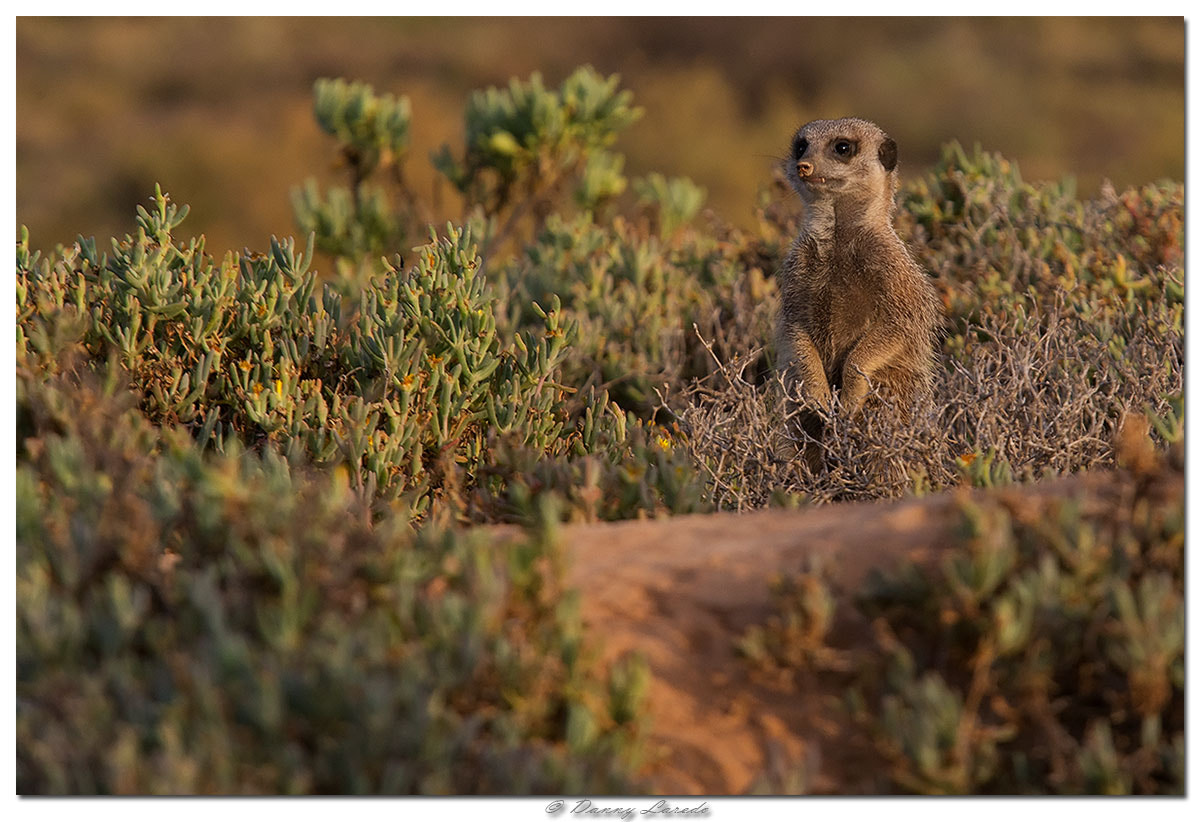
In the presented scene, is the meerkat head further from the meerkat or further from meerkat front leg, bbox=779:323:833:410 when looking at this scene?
meerkat front leg, bbox=779:323:833:410

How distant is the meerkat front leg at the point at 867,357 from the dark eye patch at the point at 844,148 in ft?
2.42

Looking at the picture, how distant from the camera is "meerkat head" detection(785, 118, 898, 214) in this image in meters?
5.59

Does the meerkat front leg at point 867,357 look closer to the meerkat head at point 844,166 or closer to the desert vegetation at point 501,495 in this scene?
the desert vegetation at point 501,495

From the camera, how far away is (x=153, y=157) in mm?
19922

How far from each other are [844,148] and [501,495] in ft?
8.13

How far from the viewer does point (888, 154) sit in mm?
5762

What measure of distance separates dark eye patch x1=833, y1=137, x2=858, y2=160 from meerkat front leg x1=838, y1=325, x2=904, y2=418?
2.42ft

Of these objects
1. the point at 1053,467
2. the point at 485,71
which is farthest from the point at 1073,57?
the point at 1053,467

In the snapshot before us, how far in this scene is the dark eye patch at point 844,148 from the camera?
18.6 ft

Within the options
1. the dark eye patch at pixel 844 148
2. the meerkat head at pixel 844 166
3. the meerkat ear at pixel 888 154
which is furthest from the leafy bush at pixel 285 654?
the meerkat ear at pixel 888 154

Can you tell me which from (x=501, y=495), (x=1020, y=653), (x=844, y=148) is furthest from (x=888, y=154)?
(x=1020, y=653)

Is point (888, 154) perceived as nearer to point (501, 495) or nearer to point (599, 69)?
point (501, 495)

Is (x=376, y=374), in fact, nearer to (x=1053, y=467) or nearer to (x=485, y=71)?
(x=1053, y=467)
